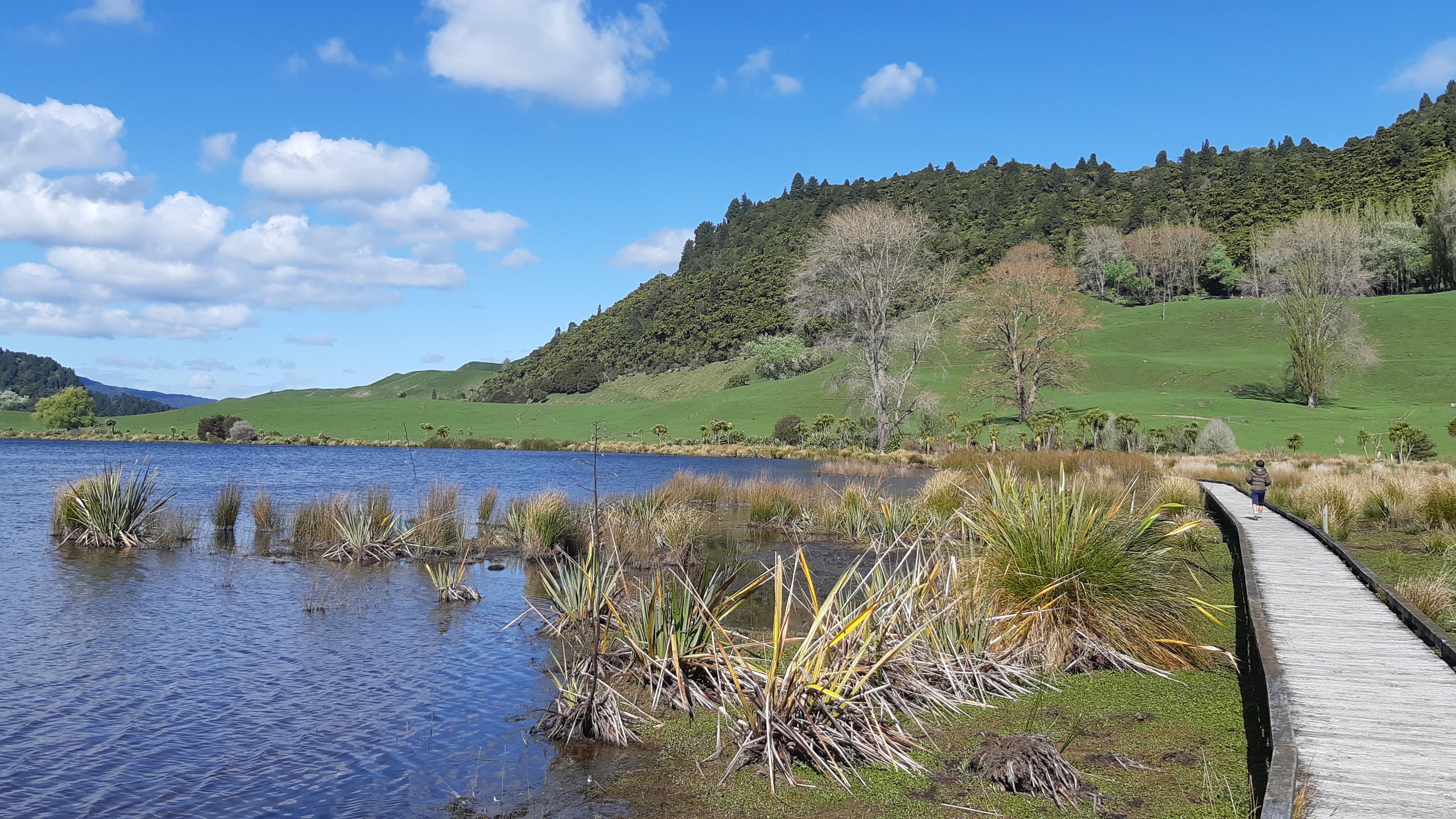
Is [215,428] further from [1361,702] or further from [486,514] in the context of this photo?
[1361,702]

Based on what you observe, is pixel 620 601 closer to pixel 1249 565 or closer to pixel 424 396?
pixel 1249 565

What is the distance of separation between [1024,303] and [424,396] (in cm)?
11937

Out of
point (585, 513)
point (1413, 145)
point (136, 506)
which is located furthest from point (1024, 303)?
point (1413, 145)

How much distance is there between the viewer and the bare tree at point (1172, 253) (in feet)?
293

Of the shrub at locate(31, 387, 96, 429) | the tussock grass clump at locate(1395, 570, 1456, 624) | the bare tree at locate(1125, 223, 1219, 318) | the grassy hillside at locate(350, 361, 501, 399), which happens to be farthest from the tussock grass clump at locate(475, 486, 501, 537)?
the grassy hillside at locate(350, 361, 501, 399)

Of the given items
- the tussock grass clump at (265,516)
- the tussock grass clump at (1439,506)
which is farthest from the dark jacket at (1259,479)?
the tussock grass clump at (265,516)

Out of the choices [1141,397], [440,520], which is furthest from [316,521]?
[1141,397]

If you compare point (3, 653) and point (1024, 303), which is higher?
point (1024, 303)

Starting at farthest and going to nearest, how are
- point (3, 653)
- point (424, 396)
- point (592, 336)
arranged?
point (424, 396) → point (592, 336) → point (3, 653)

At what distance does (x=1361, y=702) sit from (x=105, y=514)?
1814 centimetres

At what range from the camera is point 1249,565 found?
437 inches

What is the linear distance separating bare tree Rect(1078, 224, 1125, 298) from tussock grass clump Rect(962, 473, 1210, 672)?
9275 centimetres

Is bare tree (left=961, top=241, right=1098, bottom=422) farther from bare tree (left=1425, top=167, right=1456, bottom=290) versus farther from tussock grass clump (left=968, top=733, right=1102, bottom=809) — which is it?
tussock grass clump (left=968, top=733, right=1102, bottom=809)

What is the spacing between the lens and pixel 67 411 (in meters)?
75.1
